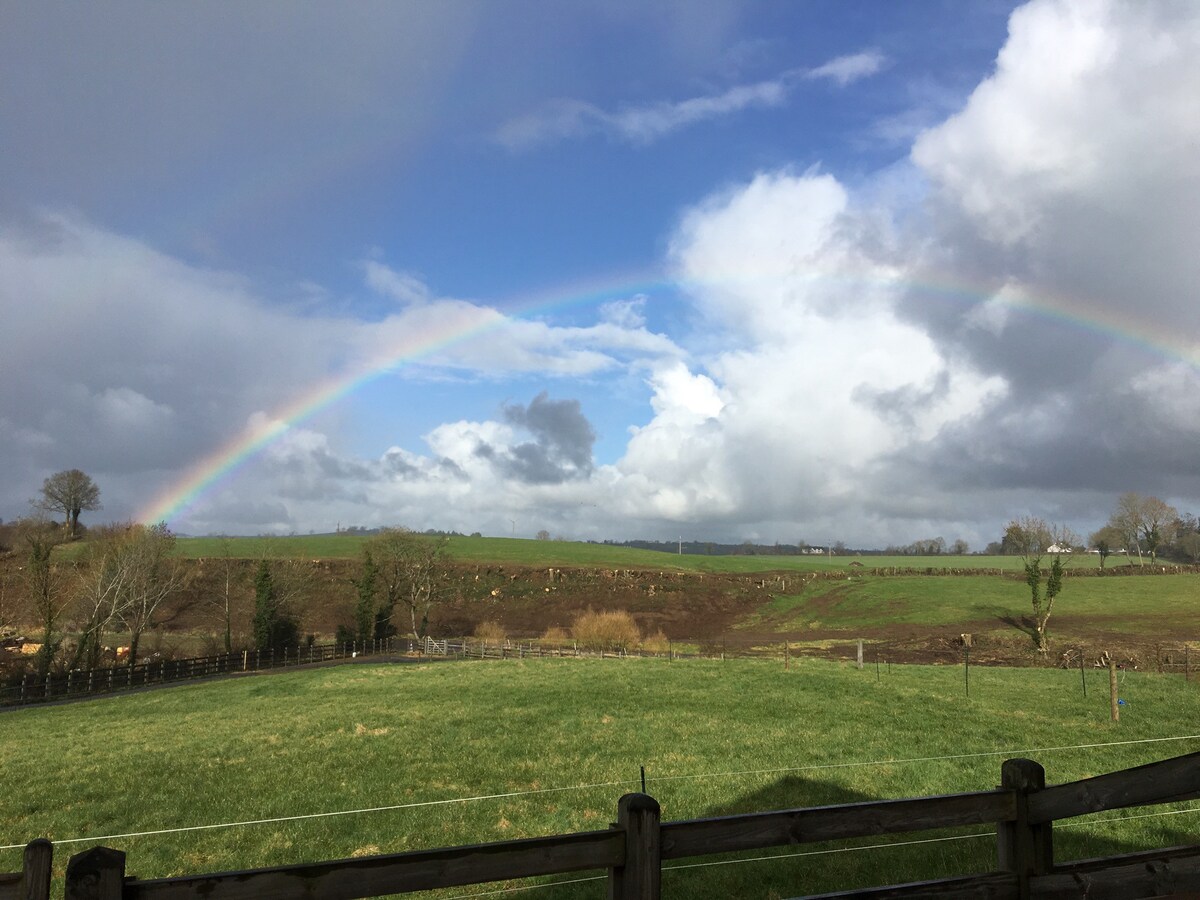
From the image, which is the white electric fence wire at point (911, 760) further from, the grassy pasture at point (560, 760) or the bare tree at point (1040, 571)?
the bare tree at point (1040, 571)

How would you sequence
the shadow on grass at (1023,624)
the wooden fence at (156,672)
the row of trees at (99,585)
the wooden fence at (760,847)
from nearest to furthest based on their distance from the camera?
the wooden fence at (760,847) < the wooden fence at (156,672) < the row of trees at (99,585) < the shadow on grass at (1023,624)

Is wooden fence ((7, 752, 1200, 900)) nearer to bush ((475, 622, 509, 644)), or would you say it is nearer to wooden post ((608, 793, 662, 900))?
wooden post ((608, 793, 662, 900))

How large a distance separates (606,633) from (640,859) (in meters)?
51.4

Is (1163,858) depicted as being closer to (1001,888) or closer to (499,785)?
(1001,888)

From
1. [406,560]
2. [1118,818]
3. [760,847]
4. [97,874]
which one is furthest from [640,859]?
[406,560]

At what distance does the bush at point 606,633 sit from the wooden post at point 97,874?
50.1 m

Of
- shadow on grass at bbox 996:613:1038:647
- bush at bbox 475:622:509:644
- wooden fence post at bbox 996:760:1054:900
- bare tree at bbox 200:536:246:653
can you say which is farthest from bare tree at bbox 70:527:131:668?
shadow on grass at bbox 996:613:1038:647

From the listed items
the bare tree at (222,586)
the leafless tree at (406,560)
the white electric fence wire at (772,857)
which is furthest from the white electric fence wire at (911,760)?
the leafless tree at (406,560)

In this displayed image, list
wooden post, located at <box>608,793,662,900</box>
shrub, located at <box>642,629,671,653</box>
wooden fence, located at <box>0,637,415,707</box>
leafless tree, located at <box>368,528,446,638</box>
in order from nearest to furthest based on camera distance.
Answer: wooden post, located at <box>608,793,662,900</box>, wooden fence, located at <box>0,637,415,707</box>, shrub, located at <box>642,629,671,653</box>, leafless tree, located at <box>368,528,446,638</box>

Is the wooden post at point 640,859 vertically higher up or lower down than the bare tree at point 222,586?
higher up

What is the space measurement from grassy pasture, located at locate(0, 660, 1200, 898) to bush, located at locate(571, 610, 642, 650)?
81.3 feet

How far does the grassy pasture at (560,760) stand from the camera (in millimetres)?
10008

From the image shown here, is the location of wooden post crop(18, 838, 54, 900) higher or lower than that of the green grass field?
higher

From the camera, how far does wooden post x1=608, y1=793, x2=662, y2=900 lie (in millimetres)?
4141
